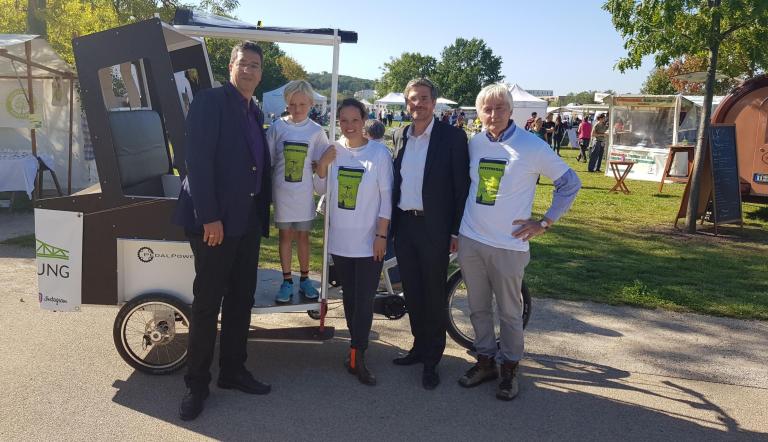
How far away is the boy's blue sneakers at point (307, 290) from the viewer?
4.37m

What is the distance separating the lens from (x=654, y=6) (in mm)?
8766

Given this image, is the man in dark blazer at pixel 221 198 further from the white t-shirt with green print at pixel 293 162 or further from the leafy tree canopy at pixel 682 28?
the leafy tree canopy at pixel 682 28

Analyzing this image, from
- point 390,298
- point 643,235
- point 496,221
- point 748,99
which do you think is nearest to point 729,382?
point 496,221

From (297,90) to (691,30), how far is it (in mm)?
7149

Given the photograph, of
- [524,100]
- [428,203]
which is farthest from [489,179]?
[524,100]

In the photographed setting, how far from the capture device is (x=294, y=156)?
4078 mm

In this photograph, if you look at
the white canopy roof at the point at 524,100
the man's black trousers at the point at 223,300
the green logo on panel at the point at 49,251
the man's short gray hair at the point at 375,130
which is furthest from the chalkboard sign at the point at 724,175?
the white canopy roof at the point at 524,100

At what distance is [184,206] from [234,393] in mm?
1224

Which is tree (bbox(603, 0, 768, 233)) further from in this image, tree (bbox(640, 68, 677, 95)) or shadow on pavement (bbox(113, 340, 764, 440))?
tree (bbox(640, 68, 677, 95))

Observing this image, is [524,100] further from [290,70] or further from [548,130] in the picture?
[290,70]

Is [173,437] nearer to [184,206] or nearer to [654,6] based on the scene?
[184,206]

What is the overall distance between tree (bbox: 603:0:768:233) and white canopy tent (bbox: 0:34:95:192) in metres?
9.36

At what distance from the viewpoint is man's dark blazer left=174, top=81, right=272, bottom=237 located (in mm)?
3225

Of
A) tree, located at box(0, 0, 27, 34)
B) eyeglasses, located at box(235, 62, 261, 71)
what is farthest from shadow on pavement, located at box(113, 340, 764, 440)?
tree, located at box(0, 0, 27, 34)
